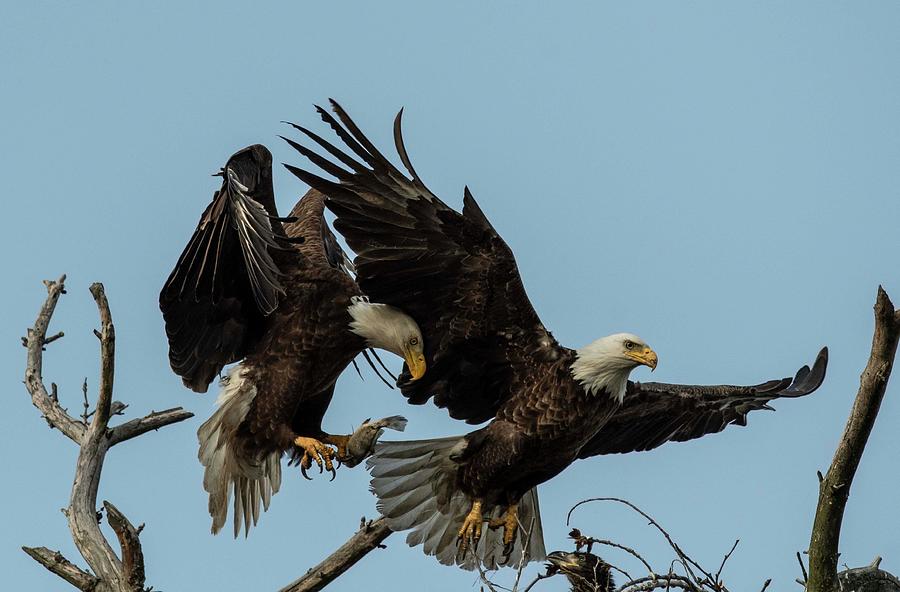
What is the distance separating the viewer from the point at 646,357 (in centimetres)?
566

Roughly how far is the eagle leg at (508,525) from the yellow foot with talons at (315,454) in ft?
2.57

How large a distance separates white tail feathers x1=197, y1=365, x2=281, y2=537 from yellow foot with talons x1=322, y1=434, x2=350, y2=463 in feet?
0.94

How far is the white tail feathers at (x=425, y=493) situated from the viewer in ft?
19.9

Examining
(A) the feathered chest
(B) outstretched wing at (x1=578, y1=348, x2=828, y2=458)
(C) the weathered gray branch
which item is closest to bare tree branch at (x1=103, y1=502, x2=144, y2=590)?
(C) the weathered gray branch

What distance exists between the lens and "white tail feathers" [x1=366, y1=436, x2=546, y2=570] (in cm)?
607

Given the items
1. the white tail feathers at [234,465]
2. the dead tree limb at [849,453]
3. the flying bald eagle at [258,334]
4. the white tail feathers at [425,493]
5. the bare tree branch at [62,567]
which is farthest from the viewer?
the white tail feathers at [234,465]

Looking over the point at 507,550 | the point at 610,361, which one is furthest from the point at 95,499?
the point at 610,361

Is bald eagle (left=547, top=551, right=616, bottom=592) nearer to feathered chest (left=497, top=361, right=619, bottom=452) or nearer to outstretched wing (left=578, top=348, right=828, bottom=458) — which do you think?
feathered chest (left=497, top=361, right=619, bottom=452)

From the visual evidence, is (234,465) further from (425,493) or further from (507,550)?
(507,550)

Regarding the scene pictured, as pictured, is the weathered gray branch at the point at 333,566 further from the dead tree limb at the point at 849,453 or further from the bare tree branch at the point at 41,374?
the dead tree limb at the point at 849,453

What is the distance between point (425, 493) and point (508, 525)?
43cm

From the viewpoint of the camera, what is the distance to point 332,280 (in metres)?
6.23

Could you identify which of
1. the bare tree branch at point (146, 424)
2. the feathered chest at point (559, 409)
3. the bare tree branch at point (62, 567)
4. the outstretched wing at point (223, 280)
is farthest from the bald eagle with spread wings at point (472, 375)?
the bare tree branch at point (62, 567)

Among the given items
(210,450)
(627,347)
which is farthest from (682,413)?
(210,450)
